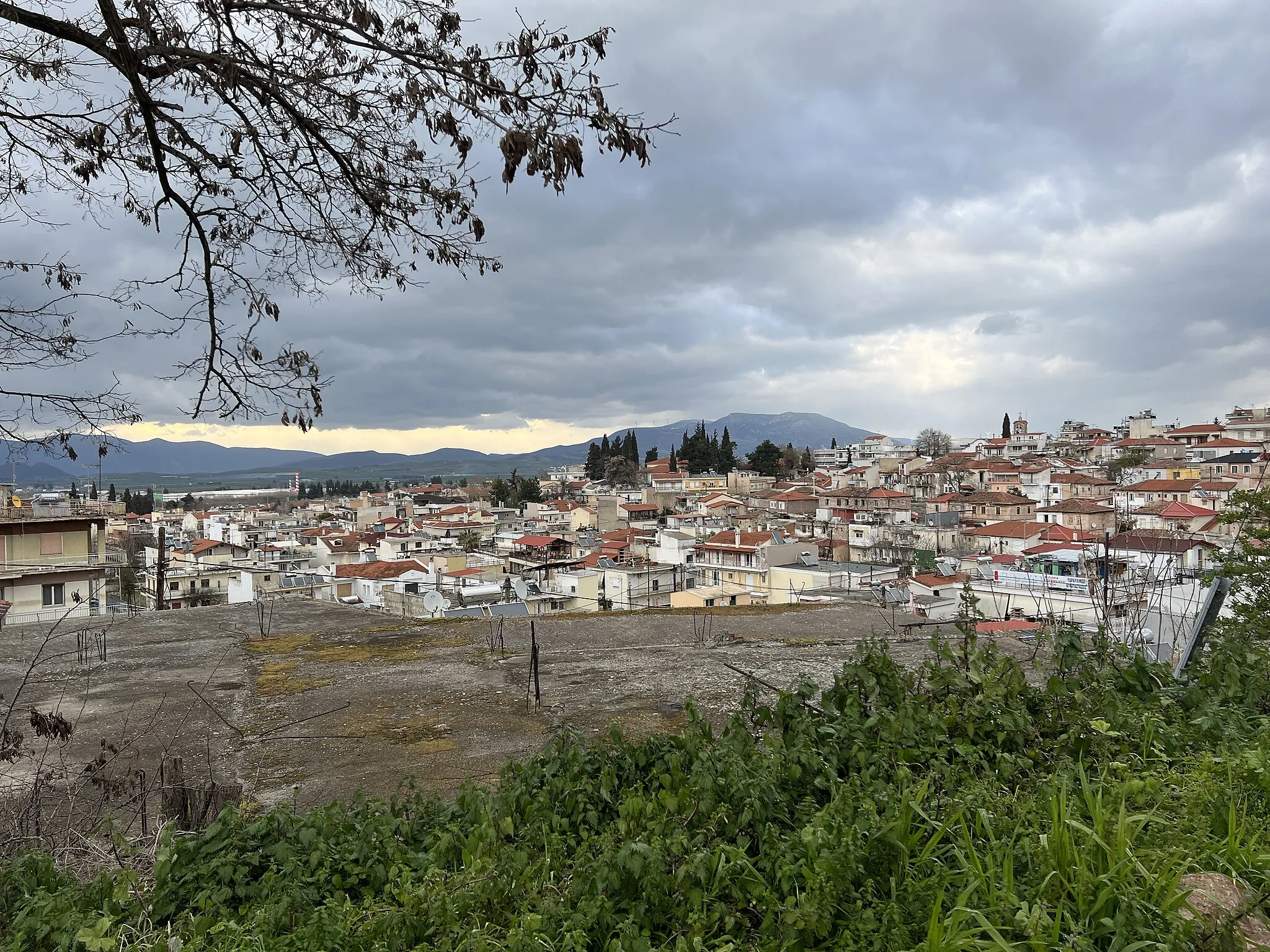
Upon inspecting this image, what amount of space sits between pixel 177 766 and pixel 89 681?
2.80m

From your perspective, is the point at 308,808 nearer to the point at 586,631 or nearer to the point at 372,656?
the point at 372,656

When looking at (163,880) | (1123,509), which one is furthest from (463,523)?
(163,880)

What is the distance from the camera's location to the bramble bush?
69.4 inches

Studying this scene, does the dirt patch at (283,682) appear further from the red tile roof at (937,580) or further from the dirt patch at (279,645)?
the red tile roof at (937,580)

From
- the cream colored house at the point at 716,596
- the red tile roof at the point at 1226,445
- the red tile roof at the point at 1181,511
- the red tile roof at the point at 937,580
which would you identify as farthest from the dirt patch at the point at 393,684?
the red tile roof at the point at 1226,445

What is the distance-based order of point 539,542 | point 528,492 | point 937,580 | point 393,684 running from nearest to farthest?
point 393,684 < point 937,580 < point 539,542 < point 528,492

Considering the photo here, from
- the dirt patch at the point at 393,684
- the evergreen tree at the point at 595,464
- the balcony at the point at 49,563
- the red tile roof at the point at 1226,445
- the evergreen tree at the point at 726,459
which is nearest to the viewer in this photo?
the dirt patch at the point at 393,684

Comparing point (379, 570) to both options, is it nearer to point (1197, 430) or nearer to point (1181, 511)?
point (1181, 511)

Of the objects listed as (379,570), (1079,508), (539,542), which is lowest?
(379,570)

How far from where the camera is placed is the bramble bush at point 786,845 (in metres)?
1.76

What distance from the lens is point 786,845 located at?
198 centimetres

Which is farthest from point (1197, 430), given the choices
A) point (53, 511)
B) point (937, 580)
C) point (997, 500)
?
point (53, 511)

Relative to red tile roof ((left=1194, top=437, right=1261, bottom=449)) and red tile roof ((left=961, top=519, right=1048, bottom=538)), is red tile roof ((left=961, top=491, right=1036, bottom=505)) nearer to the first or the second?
red tile roof ((left=961, top=519, right=1048, bottom=538))

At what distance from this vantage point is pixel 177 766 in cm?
296
